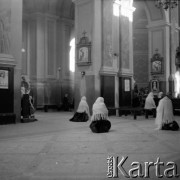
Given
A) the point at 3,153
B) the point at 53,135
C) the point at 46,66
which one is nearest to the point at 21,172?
the point at 3,153

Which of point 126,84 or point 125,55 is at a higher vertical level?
point 125,55

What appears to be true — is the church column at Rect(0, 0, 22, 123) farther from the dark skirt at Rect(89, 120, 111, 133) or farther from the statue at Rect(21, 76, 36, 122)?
the dark skirt at Rect(89, 120, 111, 133)

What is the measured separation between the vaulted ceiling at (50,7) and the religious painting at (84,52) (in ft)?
22.1

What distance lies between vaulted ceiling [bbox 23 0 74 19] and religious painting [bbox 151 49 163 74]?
7.31m

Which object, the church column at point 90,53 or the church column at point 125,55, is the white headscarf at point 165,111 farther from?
the church column at point 125,55

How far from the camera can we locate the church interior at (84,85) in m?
5.26

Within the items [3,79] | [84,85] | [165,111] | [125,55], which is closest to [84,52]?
[84,85]

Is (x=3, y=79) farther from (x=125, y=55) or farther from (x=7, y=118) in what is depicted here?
(x=125, y=55)

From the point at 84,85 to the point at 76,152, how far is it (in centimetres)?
931

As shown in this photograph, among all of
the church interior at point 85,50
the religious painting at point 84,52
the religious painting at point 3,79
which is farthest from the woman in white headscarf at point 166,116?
the religious painting at point 84,52

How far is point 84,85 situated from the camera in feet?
50.1

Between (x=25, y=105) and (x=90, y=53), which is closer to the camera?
(x=25, y=105)

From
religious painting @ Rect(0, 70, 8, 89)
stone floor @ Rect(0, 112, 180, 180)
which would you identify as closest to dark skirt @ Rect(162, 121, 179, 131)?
stone floor @ Rect(0, 112, 180, 180)

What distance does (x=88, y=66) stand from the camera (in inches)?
599
